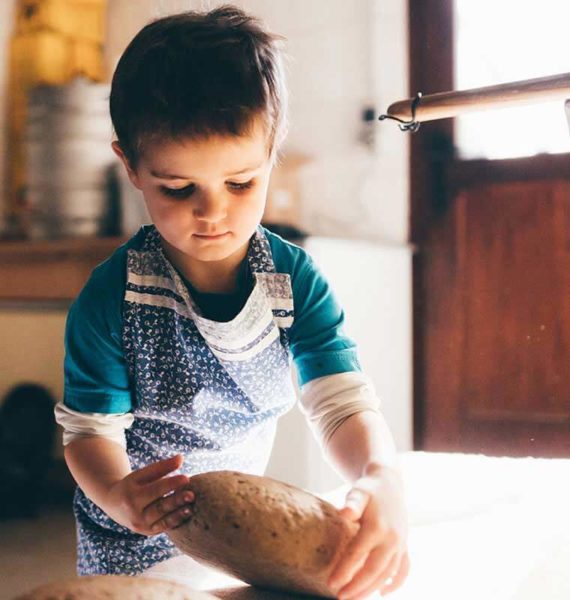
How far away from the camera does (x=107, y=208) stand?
6.49ft

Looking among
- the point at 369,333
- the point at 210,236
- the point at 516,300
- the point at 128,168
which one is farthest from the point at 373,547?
the point at 516,300

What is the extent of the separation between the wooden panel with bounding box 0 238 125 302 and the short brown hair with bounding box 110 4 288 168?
1.17 metres

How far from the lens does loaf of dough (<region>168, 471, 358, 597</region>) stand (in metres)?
0.43

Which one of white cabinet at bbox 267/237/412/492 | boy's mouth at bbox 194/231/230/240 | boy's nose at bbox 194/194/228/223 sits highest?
boy's nose at bbox 194/194/228/223

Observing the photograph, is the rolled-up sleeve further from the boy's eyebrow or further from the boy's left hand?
the boy's left hand

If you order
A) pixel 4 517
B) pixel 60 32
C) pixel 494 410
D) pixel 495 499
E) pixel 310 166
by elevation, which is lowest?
pixel 4 517

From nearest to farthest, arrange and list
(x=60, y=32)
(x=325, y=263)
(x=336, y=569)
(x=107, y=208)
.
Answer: (x=336, y=569) < (x=325, y=263) < (x=107, y=208) < (x=60, y=32)

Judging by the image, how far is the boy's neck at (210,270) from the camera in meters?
0.70

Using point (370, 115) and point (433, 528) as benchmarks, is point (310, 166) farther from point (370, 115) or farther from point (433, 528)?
point (433, 528)

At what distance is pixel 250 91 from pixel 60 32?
5.94 ft

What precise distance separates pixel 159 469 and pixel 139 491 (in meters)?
0.02

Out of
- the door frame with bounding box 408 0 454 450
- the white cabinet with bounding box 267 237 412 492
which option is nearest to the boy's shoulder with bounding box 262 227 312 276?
the white cabinet with bounding box 267 237 412 492

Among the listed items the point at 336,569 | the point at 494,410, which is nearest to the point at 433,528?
the point at 336,569

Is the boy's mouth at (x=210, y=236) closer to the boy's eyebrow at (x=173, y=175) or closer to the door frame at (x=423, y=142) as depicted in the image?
the boy's eyebrow at (x=173, y=175)
